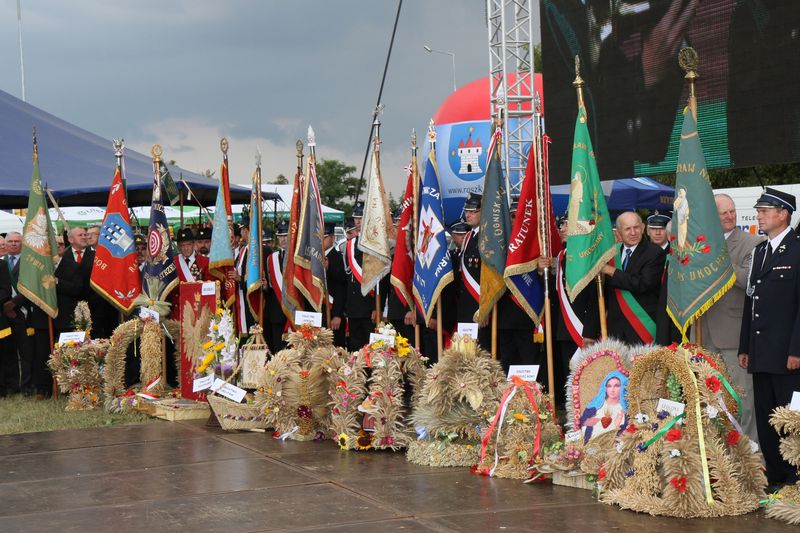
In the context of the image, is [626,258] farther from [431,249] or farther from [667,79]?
[667,79]

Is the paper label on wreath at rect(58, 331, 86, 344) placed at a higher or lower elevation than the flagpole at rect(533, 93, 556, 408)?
lower

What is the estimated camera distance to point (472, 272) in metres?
8.58

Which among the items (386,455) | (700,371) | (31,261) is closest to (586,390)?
(700,371)

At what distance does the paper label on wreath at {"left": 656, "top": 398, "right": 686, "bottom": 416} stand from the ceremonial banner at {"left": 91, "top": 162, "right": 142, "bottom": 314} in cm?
690

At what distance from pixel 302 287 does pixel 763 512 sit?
5254 mm

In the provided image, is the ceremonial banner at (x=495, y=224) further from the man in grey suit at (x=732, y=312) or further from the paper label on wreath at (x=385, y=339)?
the man in grey suit at (x=732, y=312)

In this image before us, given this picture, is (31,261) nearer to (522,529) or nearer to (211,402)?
(211,402)

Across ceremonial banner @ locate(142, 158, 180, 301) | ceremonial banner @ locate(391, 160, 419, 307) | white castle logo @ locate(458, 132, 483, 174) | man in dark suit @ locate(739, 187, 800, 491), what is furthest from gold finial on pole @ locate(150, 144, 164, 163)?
white castle logo @ locate(458, 132, 483, 174)

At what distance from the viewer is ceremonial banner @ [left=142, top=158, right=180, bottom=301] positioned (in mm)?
10711

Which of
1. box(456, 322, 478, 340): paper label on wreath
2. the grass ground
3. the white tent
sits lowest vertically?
the grass ground

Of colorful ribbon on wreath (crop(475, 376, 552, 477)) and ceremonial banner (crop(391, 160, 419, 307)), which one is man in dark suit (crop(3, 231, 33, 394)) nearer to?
ceremonial banner (crop(391, 160, 419, 307))

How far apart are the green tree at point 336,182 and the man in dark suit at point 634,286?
3736 cm

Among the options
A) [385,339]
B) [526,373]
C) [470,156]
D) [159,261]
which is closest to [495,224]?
[385,339]

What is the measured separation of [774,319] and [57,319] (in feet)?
27.3
